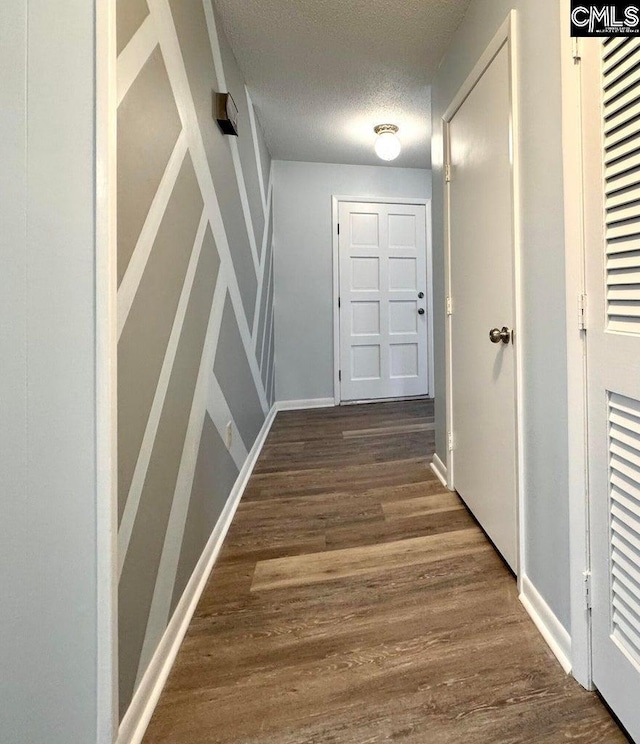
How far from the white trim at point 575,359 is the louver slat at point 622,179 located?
0.09 metres

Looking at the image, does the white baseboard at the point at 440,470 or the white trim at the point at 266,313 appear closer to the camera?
the white baseboard at the point at 440,470

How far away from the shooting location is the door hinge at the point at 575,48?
87 cm

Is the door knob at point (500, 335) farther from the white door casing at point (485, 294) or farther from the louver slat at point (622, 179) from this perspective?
the louver slat at point (622, 179)

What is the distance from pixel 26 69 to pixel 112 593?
106 centimetres

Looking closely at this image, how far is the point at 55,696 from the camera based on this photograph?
2.31 ft

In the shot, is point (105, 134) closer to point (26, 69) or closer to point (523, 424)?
point (26, 69)

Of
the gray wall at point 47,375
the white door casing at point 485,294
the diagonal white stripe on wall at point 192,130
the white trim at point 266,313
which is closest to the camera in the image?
the gray wall at point 47,375

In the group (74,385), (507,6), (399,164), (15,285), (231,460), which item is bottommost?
(231,460)

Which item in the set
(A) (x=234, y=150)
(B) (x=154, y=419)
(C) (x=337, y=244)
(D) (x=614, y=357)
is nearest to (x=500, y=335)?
(D) (x=614, y=357)

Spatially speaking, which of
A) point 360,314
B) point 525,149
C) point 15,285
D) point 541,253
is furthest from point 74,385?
point 360,314

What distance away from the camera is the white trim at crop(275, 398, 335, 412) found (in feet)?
12.0

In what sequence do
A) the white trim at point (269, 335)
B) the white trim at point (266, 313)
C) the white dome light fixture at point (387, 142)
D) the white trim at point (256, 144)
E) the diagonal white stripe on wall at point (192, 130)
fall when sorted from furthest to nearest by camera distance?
the white trim at point (269, 335) < the white trim at point (266, 313) < the white dome light fixture at point (387, 142) < the white trim at point (256, 144) < the diagonal white stripe on wall at point (192, 130)

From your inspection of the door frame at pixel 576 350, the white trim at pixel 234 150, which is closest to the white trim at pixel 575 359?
the door frame at pixel 576 350

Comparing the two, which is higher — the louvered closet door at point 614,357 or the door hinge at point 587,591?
the louvered closet door at point 614,357
